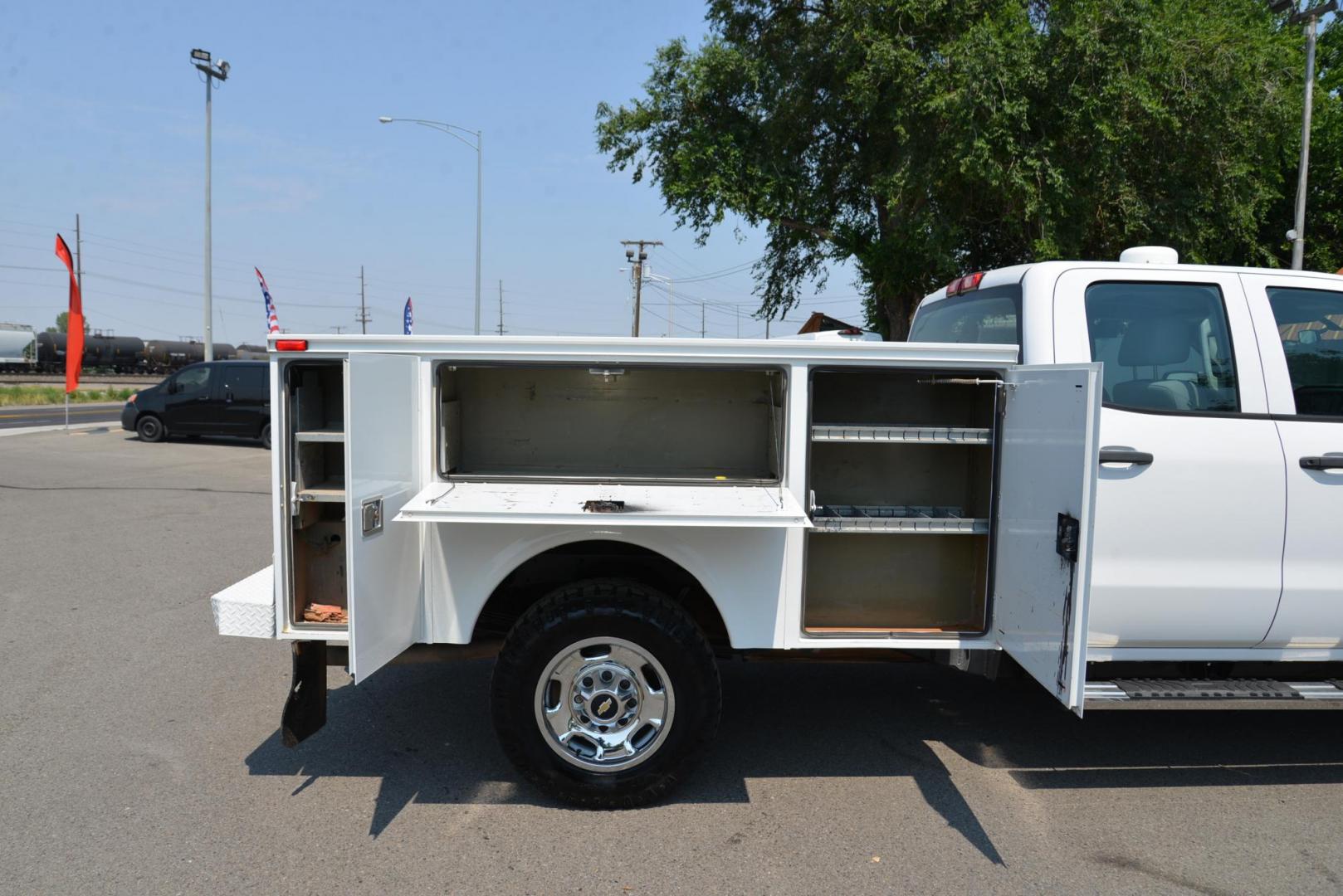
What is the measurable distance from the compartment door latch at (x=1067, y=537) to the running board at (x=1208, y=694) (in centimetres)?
67

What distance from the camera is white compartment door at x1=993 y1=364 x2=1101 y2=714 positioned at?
3203 mm

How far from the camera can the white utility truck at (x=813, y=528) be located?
11.9 ft

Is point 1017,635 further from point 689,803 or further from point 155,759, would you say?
point 155,759

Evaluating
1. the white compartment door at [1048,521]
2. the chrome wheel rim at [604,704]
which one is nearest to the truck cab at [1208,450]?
the white compartment door at [1048,521]

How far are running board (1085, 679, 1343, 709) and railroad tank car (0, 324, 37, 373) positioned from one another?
65.6 meters

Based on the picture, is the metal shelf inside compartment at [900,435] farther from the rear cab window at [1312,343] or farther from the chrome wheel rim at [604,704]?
the rear cab window at [1312,343]

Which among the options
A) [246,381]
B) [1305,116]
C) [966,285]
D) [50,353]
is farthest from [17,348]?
[966,285]

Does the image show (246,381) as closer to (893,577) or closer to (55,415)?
(55,415)

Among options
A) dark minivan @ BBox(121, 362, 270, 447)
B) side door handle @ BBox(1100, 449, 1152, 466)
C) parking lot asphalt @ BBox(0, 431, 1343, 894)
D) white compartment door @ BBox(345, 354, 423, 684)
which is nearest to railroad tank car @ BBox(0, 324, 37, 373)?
dark minivan @ BBox(121, 362, 270, 447)

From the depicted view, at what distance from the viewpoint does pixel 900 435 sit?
4.00 m

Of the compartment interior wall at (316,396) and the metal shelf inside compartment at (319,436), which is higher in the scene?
the compartment interior wall at (316,396)

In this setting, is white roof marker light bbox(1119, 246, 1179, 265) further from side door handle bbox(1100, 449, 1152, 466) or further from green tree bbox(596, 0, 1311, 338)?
green tree bbox(596, 0, 1311, 338)

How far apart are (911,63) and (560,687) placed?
13259 mm

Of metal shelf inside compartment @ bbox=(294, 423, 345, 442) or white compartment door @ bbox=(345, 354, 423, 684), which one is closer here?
white compartment door @ bbox=(345, 354, 423, 684)
